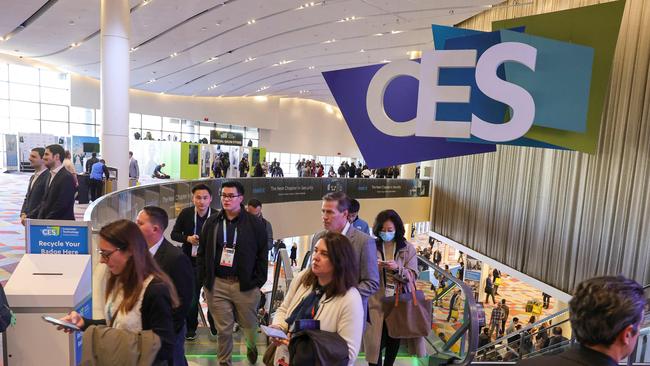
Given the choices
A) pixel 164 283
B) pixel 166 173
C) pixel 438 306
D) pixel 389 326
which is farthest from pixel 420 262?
pixel 166 173

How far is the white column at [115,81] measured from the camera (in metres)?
10.3

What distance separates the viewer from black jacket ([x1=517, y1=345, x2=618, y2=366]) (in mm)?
1279

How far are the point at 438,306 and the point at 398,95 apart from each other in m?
2.38

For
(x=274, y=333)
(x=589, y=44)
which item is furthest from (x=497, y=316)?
(x=274, y=333)

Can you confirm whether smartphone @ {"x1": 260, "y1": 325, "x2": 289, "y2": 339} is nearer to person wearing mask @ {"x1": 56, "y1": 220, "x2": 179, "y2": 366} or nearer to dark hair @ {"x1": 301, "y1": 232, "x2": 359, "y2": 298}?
dark hair @ {"x1": 301, "y1": 232, "x2": 359, "y2": 298}

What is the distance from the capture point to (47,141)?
813 inches

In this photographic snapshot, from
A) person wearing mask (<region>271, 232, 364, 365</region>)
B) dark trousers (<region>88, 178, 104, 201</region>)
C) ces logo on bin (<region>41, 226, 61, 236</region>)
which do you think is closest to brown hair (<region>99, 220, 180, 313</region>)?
person wearing mask (<region>271, 232, 364, 365</region>)

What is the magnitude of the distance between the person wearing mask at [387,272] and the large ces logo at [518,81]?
179 centimetres

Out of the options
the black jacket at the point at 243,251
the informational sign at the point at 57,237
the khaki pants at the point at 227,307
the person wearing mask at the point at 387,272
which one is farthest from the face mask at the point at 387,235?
the informational sign at the point at 57,237

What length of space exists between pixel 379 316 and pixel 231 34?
50.9ft

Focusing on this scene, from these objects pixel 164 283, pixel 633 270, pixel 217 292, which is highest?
pixel 164 283

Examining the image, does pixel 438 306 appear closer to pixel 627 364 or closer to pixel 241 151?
pixel 627 364

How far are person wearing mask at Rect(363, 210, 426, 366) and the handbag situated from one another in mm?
40

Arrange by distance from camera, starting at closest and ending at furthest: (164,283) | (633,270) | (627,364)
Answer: (164,283), (627,364), (633,270)
